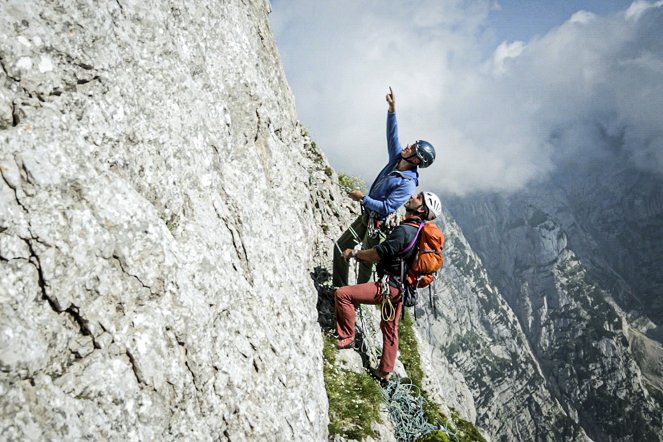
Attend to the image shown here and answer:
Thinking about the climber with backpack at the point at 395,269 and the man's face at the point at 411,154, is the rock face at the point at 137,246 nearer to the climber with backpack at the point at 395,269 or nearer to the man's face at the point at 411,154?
the climber with backpack at the point at 395,269

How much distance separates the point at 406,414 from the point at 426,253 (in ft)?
14.8

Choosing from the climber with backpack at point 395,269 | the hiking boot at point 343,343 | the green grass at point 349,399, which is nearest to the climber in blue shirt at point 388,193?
the climber with backpack at point 395,269

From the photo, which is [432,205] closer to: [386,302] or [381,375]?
[386,302]

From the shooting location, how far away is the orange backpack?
992 cm

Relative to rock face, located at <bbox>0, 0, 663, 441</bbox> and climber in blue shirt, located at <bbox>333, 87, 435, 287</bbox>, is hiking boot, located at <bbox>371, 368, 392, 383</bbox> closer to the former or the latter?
rock face, located at <bbox>0, 0, 663, 441</bbox>

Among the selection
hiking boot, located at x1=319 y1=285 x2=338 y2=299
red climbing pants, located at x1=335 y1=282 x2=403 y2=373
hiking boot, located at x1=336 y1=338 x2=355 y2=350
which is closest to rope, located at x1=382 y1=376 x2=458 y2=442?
red climbing pants, located at x1=335 y1=282 x2=403 y2=373

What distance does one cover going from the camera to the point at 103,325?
498cm

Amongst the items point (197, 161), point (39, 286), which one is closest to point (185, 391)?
point (39, 286)

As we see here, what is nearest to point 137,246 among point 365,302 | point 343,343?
point 365,302

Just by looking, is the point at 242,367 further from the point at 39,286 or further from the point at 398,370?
the point at 398,370

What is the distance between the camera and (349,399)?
9.59 m

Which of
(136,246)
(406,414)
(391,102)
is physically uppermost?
(391,102)

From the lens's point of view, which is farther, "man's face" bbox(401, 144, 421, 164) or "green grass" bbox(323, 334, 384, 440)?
"man's face" bbox(401, 144, 421, 164)

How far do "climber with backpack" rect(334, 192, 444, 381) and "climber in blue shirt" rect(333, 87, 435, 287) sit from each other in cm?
52
